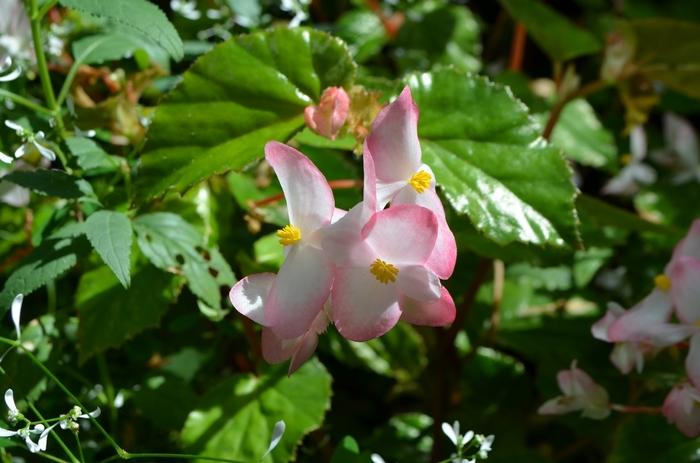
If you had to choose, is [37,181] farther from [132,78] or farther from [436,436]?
[436,436]

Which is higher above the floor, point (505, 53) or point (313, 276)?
point (313, 276)

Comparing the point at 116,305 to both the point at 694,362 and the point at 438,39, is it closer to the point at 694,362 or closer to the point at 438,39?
the point at 694,362

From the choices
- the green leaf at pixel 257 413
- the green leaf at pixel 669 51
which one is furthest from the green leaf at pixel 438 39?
the green leaf at pixel 257 413

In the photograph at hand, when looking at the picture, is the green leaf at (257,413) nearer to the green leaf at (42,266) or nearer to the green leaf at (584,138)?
the green leaf at (42,266)

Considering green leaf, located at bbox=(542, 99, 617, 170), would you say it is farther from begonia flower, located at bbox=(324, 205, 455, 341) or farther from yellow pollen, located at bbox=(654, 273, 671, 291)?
begonia flower, located at bbox=(324, 205, 455, 341)

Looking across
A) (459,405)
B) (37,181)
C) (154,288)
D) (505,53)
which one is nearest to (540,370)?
(459,405)

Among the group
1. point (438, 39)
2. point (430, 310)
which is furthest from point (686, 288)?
point (438, 39)

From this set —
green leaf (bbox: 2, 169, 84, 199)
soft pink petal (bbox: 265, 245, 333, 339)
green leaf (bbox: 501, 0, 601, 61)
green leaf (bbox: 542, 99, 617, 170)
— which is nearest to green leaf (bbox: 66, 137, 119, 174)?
green leaf (bbox: 2, 169, 84, 199)
